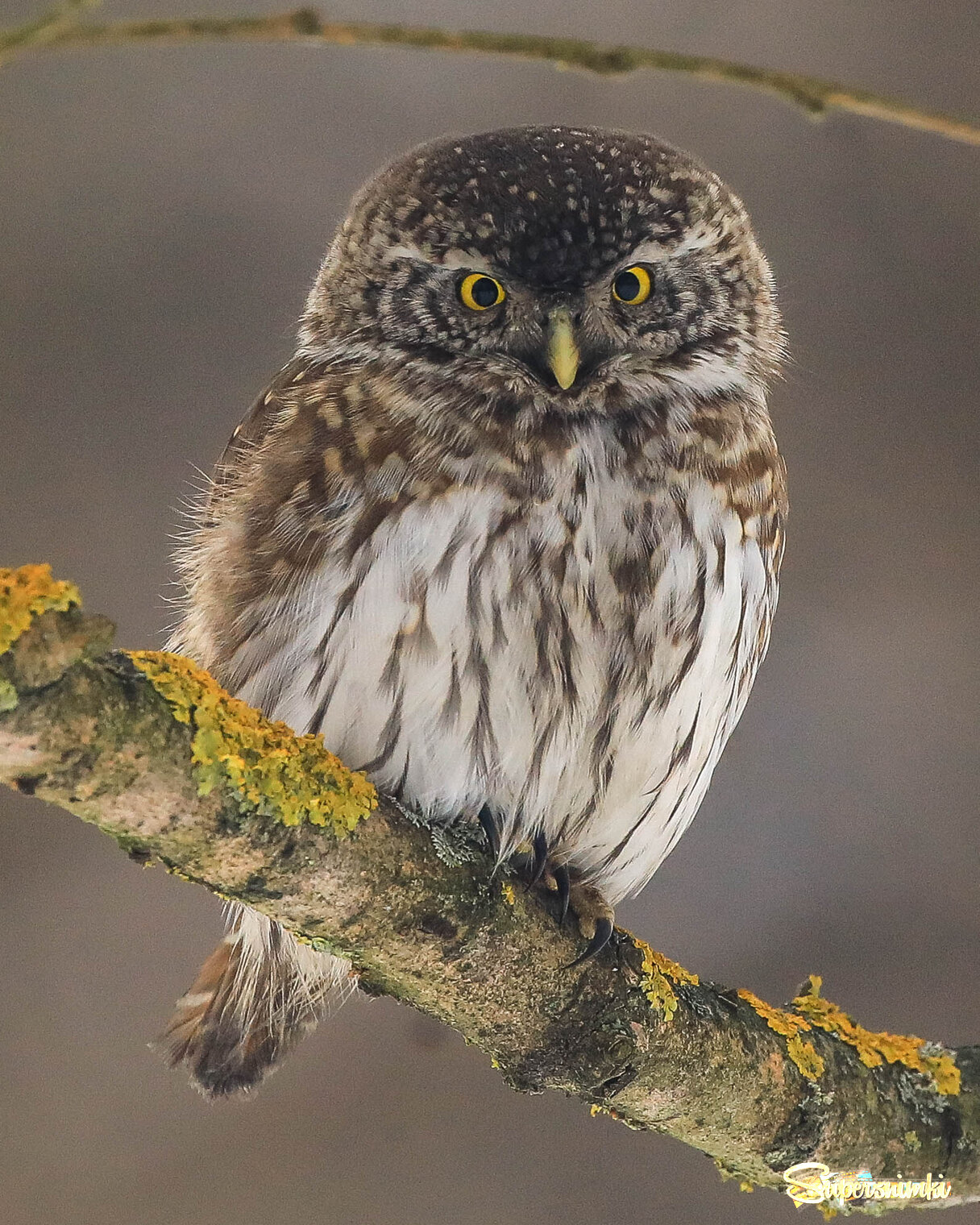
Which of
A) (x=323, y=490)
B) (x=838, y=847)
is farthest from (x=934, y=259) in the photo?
(x=323, y=490)

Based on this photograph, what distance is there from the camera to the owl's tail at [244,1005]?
2246 millimetres

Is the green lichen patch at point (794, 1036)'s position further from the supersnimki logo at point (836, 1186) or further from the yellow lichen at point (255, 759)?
the yellow lichen at point (255, 759)

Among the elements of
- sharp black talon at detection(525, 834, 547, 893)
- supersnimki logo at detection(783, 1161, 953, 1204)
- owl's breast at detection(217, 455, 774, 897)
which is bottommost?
supersnimki logo at detection(783, 1161, 953, 1204)

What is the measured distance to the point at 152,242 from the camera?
129 inches

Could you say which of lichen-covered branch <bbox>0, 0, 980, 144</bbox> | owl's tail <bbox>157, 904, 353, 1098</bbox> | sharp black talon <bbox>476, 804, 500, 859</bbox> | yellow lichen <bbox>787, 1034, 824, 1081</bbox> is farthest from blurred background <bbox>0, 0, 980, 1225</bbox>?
lichen-covered branch <bbox>0, 0, 980, 144</bbox>

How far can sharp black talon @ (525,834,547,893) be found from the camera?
2.06 m

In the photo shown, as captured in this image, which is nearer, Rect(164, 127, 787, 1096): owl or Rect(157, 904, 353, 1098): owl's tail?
Rect(164, 127, 787, 1096): owl

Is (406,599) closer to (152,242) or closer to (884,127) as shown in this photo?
(152,242)

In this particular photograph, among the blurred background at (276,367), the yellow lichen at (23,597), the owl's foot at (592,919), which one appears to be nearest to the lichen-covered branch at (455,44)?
the yellow lichen at (23,597)

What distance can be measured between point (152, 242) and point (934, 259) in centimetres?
191

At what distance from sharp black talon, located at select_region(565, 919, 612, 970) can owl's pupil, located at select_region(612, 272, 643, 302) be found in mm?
921

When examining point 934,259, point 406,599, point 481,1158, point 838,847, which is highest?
point 934,259

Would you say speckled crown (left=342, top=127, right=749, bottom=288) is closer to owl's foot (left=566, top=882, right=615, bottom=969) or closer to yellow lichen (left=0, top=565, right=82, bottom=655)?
owl's foot (left=566, top=882, right=615, bottom=969)

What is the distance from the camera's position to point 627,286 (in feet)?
6.72
